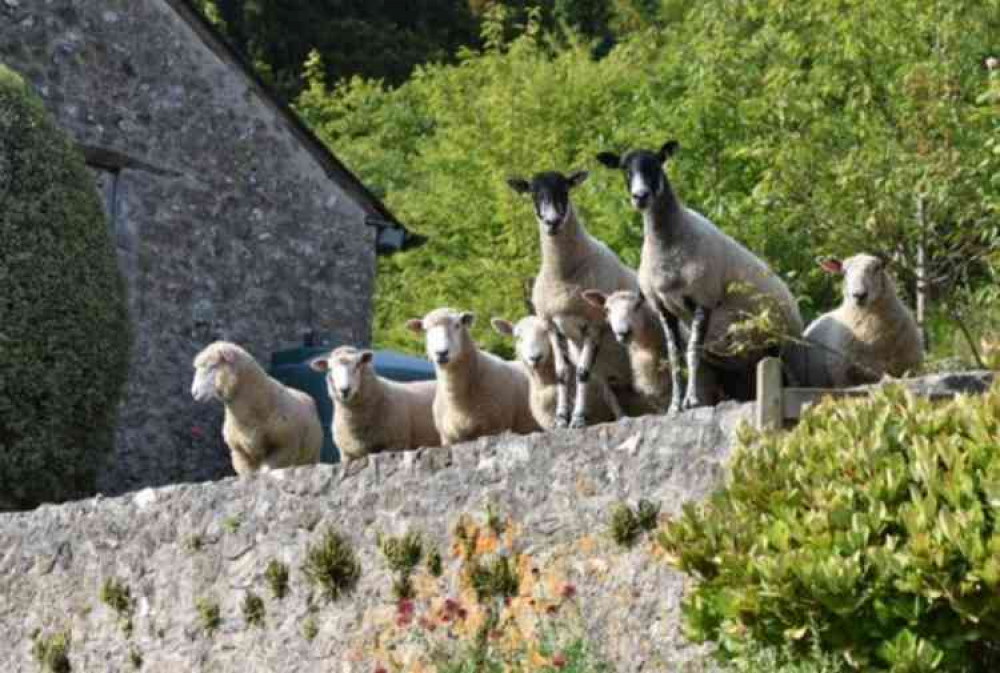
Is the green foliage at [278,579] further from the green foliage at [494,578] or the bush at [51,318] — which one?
the bush at [51,318]

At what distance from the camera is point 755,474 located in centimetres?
809

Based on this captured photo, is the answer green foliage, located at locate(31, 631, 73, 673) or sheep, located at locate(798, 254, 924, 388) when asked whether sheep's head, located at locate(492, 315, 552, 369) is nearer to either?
sheep, located at locate(798, 254, 924, 388)

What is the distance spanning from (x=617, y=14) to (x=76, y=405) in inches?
917

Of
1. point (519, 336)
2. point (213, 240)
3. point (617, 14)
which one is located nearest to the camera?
point (519, 336)

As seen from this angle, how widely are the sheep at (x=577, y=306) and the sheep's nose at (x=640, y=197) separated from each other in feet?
2.70

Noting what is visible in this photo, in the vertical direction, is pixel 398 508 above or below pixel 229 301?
below

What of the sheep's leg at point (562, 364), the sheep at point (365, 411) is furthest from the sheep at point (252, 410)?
the sheep's leg at point (562, 364)

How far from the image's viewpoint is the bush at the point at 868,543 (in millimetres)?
7234

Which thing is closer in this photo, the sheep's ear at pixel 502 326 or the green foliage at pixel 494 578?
the green foliage at pixel 494 578

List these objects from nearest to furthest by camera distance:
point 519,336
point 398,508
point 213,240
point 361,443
Result: 1. point 398,508
2. point 519,336
3. point 361,443
4. point 213,240

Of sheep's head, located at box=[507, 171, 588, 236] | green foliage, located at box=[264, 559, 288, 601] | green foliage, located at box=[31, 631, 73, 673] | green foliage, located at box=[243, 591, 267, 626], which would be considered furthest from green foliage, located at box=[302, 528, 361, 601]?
green foliage, located at box=[31, 631, 73, 673]

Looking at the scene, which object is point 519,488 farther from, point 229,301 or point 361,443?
point 229,301

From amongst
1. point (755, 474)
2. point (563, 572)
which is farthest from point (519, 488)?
point (755, 474)

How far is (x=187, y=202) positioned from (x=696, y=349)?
9.64 meters
